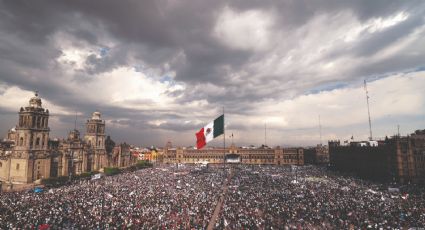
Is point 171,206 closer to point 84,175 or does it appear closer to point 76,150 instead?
point 84,175

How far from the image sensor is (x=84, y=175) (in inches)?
2486

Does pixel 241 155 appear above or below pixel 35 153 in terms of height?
below

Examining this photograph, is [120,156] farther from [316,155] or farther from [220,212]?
[316,155]

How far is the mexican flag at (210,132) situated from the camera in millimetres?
22148

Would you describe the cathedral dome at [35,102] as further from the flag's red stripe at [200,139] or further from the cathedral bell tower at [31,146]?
the flag's red stripe at [200,139]

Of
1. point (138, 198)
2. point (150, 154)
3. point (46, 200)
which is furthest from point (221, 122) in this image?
point (150, 154)

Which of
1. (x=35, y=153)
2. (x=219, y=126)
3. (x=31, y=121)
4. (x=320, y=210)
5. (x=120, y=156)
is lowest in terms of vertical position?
(x=320, y=210)

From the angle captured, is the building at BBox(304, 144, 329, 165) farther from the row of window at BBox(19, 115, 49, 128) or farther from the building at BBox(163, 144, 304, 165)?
the row of window at BBox(19, 115, 49, 128)

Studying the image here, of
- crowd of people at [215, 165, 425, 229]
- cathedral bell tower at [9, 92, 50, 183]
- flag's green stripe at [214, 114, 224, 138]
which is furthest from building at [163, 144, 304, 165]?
flag's green stripe at [214, 114, 224, 138]

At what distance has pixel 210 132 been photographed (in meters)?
23.2

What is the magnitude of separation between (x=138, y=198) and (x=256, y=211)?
15622 mm

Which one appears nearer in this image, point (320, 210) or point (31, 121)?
point (320, 210)

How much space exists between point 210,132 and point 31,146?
5286 cm

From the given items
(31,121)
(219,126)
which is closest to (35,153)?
(31,121)
